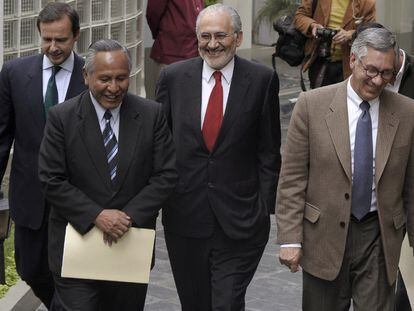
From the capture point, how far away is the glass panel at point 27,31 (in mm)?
12000

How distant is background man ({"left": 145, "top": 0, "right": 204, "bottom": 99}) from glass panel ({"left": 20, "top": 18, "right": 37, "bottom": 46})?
132 cm

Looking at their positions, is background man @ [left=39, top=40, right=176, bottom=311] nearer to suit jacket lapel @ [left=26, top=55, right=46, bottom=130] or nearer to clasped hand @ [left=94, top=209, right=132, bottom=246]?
clasped hand @ [left=94, top=209, right=132, bottom=246]

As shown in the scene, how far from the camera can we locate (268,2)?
21422 mm

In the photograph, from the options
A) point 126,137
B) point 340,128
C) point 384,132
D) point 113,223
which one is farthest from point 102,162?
point 384,132

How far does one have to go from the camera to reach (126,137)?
696 cm

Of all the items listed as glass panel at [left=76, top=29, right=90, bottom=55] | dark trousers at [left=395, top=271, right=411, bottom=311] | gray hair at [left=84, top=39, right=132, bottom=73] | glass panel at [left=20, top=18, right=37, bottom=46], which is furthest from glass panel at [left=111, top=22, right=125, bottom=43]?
gray hair at [left=84, top=39, right=132, bottom=73]

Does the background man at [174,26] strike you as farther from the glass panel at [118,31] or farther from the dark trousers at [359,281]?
the dark trousers at [359,281]

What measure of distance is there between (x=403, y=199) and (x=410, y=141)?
12.1 inches

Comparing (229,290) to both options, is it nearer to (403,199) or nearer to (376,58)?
(403,199)

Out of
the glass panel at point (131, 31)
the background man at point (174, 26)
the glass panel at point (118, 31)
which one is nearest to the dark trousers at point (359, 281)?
the background man at point (174, 26)

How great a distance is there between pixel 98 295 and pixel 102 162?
0.71m

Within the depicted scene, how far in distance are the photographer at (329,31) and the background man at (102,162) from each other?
4.38 metres

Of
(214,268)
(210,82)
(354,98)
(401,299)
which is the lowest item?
(401,299)

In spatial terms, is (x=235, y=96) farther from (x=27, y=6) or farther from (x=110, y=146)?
(x=27, y=6)
